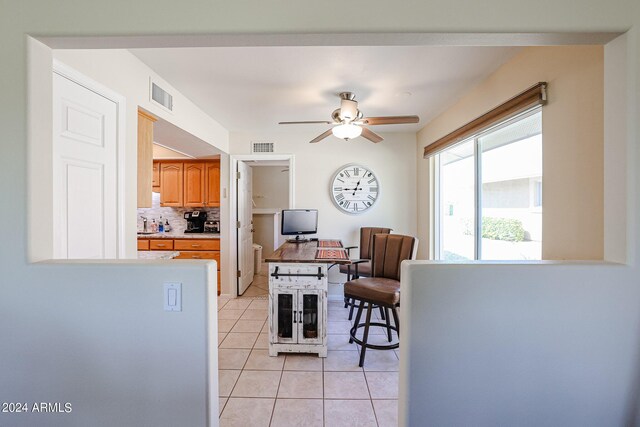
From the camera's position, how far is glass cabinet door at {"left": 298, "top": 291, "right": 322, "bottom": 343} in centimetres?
237

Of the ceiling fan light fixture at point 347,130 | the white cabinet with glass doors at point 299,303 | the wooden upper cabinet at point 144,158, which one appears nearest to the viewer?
the wooden upper cabinet at point 144,158

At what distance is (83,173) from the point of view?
60.1 inches

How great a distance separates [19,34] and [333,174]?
3.13 metres

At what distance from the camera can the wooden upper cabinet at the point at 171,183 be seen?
442 centimetres

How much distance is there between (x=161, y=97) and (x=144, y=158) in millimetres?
592

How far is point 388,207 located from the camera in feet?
12.8

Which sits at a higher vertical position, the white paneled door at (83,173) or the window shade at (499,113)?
the window shade at (499,113)

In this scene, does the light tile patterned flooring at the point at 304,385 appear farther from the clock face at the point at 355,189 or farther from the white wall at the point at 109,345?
the clock face at the point at 355,189

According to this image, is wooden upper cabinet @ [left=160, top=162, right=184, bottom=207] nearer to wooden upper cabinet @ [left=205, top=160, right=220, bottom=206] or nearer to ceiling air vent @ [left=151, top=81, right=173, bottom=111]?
wooden upper cabinet @ [left=205, top=160, right=220, bottom=206]

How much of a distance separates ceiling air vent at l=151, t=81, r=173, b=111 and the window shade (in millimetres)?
2665

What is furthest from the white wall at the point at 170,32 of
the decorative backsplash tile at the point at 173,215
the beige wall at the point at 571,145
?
the decorative backsplash tile at the point at 173,215

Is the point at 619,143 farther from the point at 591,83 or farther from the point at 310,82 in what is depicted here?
the point at 310,82

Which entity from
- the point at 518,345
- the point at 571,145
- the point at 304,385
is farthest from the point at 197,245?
the point at 571,145

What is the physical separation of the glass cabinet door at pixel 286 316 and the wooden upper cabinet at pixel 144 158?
1302 mm
